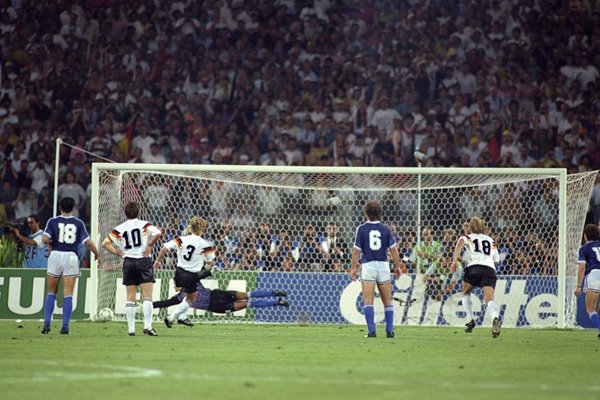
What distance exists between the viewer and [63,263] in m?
16.8

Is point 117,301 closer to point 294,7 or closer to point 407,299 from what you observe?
point 407,299

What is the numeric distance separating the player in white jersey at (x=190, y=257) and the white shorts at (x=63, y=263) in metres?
2.11

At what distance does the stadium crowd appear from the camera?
25.8m

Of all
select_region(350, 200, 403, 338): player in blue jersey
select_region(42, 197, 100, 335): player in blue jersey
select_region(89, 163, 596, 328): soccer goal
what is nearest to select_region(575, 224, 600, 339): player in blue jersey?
select_region(89, 163, 596, 328): soccer goal

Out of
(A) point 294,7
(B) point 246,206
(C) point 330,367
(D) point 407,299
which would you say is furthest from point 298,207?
(C) point 330,367

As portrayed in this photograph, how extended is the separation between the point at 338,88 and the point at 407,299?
24.1ft

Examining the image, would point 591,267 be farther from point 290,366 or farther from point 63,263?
point 290,366

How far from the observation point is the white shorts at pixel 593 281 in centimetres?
1816

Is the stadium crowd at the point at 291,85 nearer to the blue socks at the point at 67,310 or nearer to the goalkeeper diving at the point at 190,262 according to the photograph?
the goalkeeper diving at the point at 190,262

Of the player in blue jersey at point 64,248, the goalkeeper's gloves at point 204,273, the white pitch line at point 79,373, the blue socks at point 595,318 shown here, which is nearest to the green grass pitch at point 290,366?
the white pitch line at point 79,373

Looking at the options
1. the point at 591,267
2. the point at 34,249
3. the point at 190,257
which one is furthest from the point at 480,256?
the point at 34,249

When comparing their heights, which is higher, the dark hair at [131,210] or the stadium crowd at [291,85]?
the stadium crowd at [291,85]

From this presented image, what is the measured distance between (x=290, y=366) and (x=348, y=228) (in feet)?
38.7

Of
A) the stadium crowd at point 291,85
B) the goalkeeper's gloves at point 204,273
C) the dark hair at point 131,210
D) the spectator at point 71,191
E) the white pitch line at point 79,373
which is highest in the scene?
the stadium crowd at point 291,85
